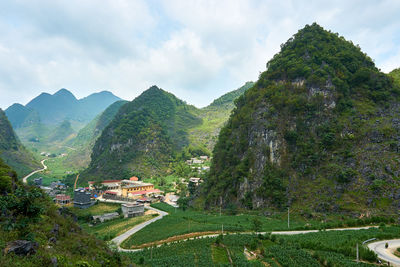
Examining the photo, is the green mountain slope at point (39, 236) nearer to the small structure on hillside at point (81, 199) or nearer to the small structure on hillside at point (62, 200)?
the small structure on hillside at point (81, 199)

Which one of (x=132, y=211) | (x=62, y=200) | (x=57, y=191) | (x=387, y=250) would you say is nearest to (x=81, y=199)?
(x=62, y=200)

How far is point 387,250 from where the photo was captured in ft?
77.4

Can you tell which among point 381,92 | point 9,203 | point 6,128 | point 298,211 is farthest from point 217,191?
point 6,128

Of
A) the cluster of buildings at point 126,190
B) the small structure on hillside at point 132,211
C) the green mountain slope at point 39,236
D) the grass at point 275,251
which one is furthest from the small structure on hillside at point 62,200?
the green mountain slope at point 39,236

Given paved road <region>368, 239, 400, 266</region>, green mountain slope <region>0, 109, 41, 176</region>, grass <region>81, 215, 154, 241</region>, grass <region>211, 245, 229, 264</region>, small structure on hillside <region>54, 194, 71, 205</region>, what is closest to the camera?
paved road <region>368, 239, 400, 266</region>

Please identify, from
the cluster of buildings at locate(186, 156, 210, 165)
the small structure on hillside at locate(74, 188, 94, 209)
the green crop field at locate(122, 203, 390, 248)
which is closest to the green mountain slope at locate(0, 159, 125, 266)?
the green crop field at locate(122, 203, 390, 248)

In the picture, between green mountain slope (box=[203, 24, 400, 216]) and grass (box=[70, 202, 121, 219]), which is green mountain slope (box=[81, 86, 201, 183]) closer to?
grass (box=[70, 202, 121, 219])

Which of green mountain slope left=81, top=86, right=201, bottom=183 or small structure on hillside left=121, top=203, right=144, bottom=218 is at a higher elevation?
green mountain slope left=81, top=86, right=201, bottom=183

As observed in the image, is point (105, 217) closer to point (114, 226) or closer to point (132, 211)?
point (132, 211)

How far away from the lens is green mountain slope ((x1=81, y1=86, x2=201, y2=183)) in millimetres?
108537

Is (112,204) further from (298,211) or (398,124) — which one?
(398,124)

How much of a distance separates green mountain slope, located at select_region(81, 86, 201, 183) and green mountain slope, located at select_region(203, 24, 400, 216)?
54.0 meters

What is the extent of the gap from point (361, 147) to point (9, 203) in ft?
165

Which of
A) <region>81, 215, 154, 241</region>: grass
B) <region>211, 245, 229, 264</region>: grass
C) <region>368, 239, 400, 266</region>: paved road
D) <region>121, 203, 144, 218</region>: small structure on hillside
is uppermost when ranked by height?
<region>368, 239, 400, 266</region>: paved road
